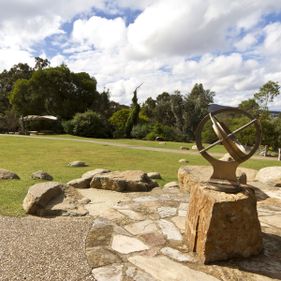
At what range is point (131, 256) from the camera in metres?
3.94

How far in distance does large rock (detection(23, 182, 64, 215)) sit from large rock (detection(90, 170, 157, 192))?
4.50 ft

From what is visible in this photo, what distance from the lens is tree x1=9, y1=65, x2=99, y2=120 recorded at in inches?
1524

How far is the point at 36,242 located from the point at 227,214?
8.48 feet

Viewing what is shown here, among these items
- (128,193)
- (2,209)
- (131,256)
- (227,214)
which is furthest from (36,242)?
(128,193)

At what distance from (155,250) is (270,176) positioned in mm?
5754

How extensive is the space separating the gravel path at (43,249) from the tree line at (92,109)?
2773 cm

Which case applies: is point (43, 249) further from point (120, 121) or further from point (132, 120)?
point (120, 121)

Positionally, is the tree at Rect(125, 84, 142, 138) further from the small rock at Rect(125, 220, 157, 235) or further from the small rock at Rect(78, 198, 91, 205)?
the small rock at Rect(125, 220, 157, 235)

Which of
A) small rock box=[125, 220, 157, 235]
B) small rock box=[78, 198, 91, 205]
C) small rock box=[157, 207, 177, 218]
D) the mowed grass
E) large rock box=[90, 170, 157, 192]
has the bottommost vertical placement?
the mowed grass

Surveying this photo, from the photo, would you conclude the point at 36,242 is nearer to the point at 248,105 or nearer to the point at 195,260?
the point at 195,260

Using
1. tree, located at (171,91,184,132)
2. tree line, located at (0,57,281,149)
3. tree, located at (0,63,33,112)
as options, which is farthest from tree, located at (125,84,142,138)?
tree, located at (0,63,33,112)

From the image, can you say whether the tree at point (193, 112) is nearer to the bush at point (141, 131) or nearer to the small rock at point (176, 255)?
the bush at point (141, 131)

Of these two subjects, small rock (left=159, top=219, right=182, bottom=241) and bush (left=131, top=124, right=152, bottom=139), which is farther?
bush (left=131, top=124, right=152, bottom=139)

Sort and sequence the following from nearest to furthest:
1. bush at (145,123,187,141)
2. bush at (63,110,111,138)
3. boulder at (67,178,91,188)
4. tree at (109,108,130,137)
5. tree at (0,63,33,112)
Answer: boulder at (67,178,91,188) < bush at (145,123,187,141) < bush at (63,110,111,138) < tree at (109,108,130,137) < tree at (0,63,33,112)
